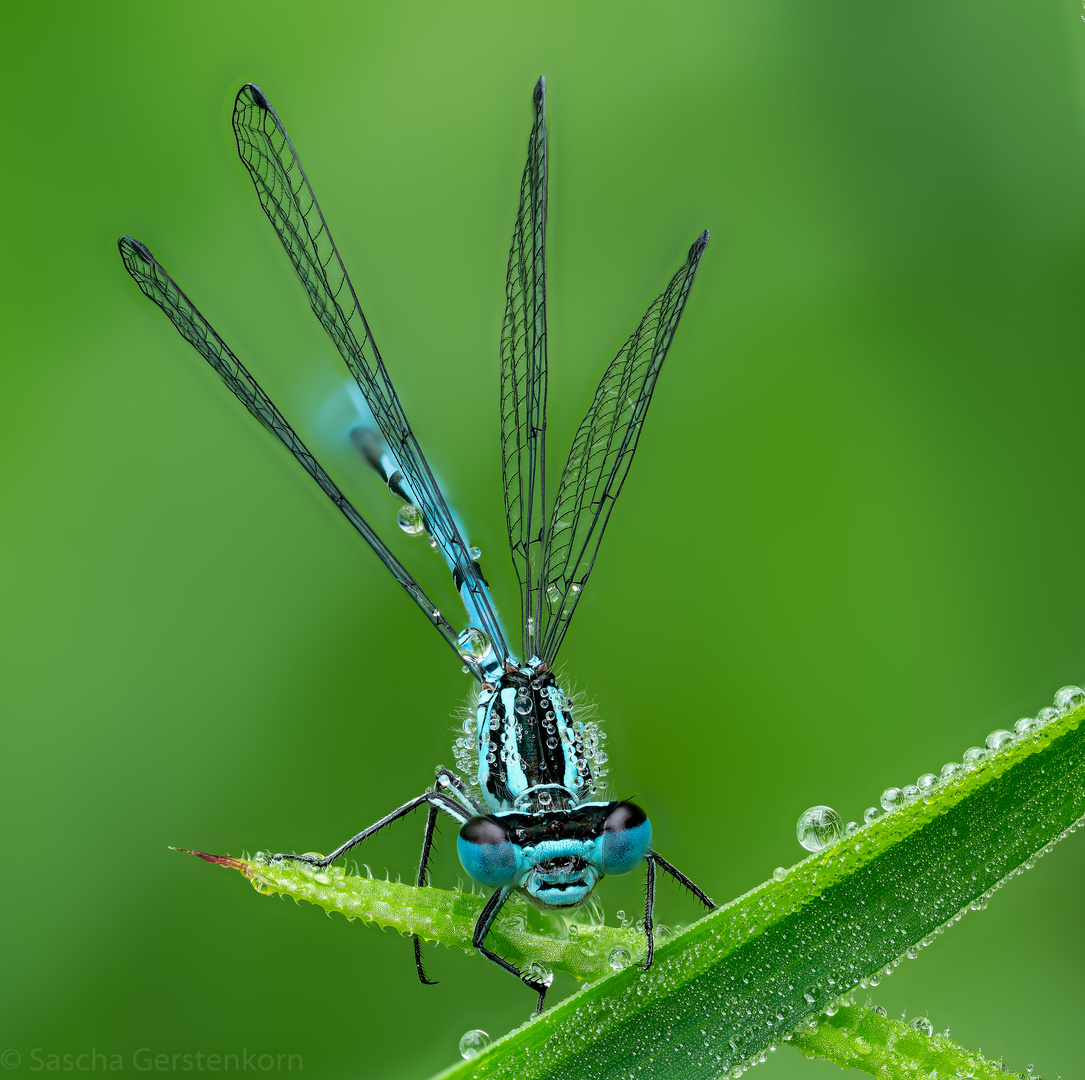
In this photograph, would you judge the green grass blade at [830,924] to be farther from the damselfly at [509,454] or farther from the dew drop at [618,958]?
the damselfly at [509,454]

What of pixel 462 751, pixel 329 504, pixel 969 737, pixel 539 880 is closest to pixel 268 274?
pixel 329 504

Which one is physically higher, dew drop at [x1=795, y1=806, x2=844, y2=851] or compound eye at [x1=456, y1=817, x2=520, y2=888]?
dew drop at [x1=795, y1=806, x2=844, y2=851]

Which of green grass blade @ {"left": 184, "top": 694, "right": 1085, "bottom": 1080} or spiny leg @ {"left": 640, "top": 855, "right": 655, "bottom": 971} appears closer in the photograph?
green grass blade @ {"left": 184, "top": 694, "right": 1085, "bottom": 1080}

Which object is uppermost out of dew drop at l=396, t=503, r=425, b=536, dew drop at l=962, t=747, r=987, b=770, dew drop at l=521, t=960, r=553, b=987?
dew drop at l=396, t=503, r=425, b=536

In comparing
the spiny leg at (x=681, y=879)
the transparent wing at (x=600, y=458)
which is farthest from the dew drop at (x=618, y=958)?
the transparent wing at (x=600, y=458)

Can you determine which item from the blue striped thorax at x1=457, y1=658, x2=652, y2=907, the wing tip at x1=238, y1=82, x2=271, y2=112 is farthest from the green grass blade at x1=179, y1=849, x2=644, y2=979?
the wing tip at x1=238, y1=82, x2=271, y2=112

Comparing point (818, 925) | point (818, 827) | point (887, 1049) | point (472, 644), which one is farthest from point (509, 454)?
point (887, 1049)

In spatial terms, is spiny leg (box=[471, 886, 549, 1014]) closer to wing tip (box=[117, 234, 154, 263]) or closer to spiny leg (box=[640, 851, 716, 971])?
spiny leg (box=[640, 851, 716, 971])

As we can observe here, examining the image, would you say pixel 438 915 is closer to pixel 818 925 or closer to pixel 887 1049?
pixel 818 925
